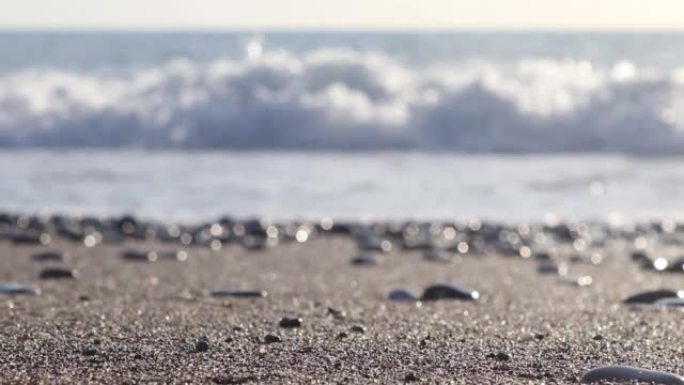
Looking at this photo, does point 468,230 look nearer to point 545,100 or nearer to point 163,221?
point 163,221

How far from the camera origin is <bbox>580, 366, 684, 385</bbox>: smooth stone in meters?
3.63

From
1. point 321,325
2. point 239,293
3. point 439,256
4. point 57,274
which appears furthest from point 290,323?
point 439,256

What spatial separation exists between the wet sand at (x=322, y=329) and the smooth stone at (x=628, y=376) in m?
0.08

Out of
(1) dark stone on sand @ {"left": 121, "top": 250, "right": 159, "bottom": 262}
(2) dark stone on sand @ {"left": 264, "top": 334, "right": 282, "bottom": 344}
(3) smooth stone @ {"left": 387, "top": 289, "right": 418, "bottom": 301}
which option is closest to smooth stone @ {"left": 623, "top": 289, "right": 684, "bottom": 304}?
(3) smooth stone @ {"left": 387, "top": 289, "right": 418, "bottom": 301}

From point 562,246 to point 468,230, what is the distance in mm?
853

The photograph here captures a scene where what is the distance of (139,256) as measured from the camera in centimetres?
815

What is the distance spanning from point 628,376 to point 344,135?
13.2m

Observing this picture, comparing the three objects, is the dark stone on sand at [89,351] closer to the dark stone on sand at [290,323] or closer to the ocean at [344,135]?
the dark stone on sand at [290,323]

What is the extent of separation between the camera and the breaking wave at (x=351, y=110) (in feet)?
54.9

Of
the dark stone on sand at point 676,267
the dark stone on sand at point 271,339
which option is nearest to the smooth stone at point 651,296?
the dark stone on sand at point 676,267

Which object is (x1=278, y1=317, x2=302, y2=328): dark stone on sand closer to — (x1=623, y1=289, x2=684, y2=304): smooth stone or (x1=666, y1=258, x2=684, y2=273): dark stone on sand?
(x1=623, y1=289, x2=684, y2=304): smooth stone

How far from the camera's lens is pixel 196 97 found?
1839 centimetres

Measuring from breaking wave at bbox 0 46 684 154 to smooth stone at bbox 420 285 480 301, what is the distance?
1055 cm

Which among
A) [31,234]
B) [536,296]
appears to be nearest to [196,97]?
[31,234]
